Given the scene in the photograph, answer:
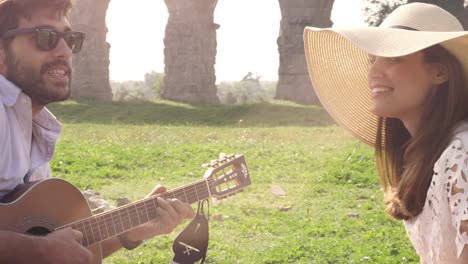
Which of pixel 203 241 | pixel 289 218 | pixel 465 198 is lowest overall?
pixel 289 218

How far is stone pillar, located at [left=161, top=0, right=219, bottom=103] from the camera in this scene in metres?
23.3

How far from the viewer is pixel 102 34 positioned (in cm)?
2394

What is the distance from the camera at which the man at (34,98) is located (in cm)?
273

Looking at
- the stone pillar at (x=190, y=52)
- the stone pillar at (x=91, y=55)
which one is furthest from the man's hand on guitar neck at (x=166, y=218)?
the stone pillar at (x=91, y=55)

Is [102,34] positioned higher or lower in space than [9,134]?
lower

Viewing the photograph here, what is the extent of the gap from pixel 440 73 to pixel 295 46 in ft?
67.4

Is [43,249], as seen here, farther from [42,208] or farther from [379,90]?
[379,90]

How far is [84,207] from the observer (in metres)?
3.01

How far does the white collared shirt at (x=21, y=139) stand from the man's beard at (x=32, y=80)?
4 centimetres

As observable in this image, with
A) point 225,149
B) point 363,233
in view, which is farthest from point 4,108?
point 225,149

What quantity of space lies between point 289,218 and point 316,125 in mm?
9135

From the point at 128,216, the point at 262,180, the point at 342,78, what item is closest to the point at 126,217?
the point at 128,216

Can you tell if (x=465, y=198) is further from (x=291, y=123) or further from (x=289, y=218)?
(x=291, y=123)

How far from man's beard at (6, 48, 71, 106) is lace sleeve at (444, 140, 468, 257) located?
159 cm
